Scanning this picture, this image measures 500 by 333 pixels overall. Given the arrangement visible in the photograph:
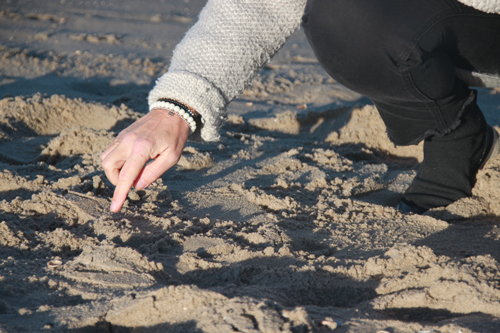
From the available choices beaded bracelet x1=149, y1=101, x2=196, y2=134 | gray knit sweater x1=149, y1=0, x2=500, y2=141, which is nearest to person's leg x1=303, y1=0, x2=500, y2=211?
gray knit sweater x1=149, y1=0, x2=500, y2=141

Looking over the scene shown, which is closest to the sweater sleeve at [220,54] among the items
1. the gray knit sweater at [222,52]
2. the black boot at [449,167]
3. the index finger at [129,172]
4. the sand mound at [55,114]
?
the gray knit sweater at [222,52]

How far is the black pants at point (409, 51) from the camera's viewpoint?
1506 mm

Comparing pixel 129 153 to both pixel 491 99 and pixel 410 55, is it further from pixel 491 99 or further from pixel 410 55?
pixel 491 99

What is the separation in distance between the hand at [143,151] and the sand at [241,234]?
0.75ft

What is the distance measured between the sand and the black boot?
60mm

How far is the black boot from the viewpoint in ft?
5.86

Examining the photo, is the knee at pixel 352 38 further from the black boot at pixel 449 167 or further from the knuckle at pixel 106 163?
the knuckle at pixel 106 163

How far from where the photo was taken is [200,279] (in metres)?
1.31

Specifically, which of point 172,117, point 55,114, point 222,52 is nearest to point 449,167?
point 222,52

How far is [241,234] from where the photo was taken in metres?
1.56

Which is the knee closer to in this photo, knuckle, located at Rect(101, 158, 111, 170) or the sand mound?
knuckle, located at Rect(101, 158, 111, 170)

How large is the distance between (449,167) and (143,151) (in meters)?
1.29

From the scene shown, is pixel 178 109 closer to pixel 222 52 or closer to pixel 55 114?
pixel 222 52

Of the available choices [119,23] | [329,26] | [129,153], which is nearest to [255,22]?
[329,26]
